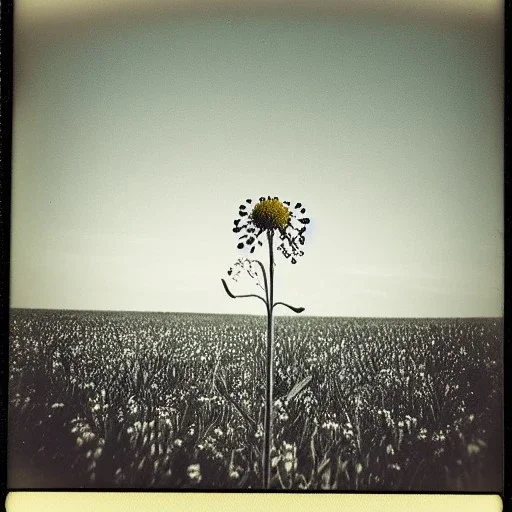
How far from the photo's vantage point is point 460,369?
125 centimetres

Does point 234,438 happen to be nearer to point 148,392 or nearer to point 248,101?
point 148,392

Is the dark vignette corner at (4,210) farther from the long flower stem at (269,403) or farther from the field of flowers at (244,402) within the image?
the long flower stem at (269,403)

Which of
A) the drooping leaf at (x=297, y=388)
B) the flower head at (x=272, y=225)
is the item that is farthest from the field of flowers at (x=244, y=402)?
the flower head at (x=272, y=225)

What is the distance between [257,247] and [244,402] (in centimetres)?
35

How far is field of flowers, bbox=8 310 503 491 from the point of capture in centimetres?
124

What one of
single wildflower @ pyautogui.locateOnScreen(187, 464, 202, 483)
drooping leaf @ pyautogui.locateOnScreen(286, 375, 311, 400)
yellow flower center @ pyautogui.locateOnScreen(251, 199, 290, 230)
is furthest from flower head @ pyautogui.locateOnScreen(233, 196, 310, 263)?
single wildflower @ pyautogui.locateOnScreen(187, 464, 202, 483)

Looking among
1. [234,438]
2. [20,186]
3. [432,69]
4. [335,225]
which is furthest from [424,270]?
[20,186]

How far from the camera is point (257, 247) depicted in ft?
4.07

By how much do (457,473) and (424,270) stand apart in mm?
466

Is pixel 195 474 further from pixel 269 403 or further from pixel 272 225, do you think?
pixel 272 225

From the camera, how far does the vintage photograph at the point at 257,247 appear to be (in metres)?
1.24

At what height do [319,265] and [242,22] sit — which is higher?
[242,22]

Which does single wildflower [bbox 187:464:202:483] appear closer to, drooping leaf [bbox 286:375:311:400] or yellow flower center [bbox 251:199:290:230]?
drooping leaf [bbox 286:375:311:400]

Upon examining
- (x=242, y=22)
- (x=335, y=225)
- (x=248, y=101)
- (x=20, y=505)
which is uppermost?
(x=242, y=22)
